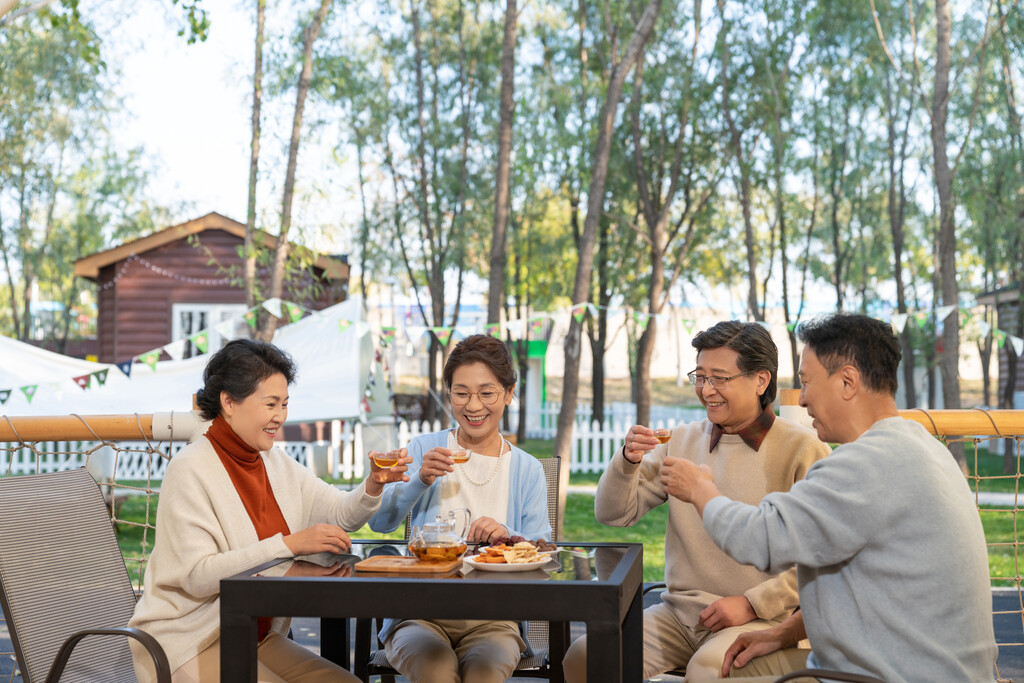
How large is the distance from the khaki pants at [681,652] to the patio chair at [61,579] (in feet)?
4.76

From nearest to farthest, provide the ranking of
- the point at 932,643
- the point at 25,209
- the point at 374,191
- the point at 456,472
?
the point at 932,643
the point at 456,472
the point at 374,191
the point at 25,209

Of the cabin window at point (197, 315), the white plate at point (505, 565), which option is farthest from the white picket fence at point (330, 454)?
the white plate at point (505, 565)

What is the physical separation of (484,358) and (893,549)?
5.33ft

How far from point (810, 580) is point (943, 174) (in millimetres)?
11255

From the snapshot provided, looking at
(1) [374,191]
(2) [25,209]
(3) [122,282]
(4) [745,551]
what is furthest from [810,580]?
(2) [25,209]

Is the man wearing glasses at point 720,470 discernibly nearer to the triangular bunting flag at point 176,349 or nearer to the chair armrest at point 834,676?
the chair armrest at point 834,676

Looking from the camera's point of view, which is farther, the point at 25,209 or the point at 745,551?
the point at 25,209

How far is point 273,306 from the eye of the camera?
11.1m

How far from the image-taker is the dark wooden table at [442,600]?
215 centimetres

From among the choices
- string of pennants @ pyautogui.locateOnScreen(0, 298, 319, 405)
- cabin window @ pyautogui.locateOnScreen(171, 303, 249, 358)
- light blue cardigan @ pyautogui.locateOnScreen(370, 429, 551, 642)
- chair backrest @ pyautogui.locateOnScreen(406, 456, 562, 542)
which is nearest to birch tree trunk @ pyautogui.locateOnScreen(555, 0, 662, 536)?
string of pennants @ pyautogui.locateOnScreen(0, 298, 319, 405)

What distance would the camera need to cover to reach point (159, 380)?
11.8 meters

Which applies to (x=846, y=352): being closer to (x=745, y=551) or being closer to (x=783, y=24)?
(x=745, y=551)

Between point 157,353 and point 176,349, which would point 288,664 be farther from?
point 176,349

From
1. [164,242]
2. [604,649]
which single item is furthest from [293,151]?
[604,649]
